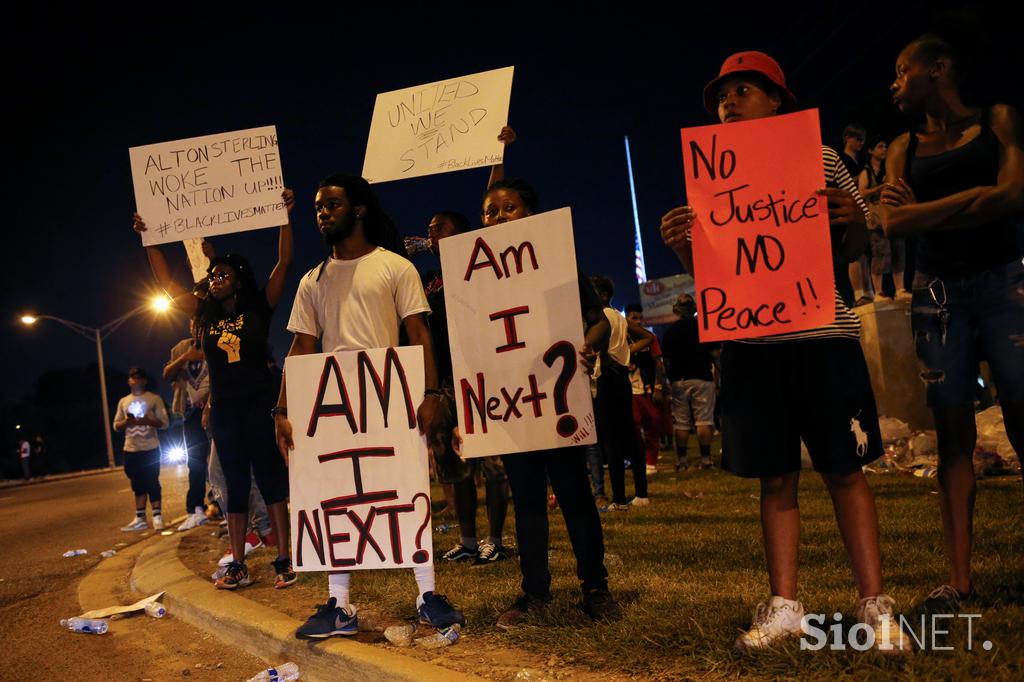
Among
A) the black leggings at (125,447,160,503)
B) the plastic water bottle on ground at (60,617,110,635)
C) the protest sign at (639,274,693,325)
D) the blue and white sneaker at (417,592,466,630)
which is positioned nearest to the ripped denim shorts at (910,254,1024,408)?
the blue and white sneaker at (417,592,466,630)

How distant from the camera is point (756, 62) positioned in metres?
2.92

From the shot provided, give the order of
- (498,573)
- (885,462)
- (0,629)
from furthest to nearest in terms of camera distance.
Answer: (885,462), (0,629), (498,573)

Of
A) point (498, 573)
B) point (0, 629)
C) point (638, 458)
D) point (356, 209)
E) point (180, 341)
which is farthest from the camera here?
point (180, 341)

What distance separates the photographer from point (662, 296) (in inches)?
1793

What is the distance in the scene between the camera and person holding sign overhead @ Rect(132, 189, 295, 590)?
490 cm

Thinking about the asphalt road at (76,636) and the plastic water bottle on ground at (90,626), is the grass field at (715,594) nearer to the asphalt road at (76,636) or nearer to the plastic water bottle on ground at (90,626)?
the asphalt road at (76,636)

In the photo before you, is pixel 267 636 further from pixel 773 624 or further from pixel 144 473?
pixel 144 473

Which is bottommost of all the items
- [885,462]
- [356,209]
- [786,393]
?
[885,462]

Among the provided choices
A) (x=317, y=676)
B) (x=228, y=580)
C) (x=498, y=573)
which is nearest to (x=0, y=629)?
(x=228, y=580)

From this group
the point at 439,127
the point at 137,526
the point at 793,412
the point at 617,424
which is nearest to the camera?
the point at 793,412

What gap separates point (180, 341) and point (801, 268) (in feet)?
22.9

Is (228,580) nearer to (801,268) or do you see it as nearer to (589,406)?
(589,406)

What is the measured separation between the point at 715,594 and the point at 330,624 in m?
1.68

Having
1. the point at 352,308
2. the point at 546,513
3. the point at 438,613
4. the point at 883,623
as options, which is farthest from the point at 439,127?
the point at 883,623
